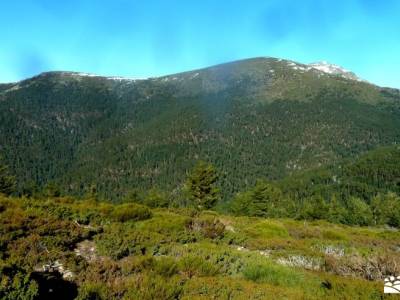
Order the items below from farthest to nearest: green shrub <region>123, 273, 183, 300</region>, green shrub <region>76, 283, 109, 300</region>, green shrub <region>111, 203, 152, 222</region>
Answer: green shrub <region>111, 203, 152, 222</region>, green shrub <region>123, 273, 183, 300</region>, green shrub <region>76, 283, 109, 300</region>

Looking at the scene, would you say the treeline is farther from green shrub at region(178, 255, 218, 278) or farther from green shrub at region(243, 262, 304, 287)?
green shrub at region(178, 255, 218, 278)

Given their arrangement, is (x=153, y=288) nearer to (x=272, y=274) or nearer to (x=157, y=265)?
(x=157, y=265)

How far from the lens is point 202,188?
5531 centimetres

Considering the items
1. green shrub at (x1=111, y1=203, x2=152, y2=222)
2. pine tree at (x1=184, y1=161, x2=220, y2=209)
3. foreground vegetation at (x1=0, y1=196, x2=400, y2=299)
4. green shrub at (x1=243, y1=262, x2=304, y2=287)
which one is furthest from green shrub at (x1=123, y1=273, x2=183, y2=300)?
pine tree at (x1=184, y1=161, x2=220, y2=209)

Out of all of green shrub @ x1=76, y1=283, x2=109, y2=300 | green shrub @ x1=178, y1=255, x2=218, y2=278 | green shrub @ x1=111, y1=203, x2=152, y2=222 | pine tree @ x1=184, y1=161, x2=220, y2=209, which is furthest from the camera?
pine tree @ x1=184, y1=161, x2=220, y2=209

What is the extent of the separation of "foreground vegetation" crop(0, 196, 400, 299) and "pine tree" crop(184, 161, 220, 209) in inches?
1618

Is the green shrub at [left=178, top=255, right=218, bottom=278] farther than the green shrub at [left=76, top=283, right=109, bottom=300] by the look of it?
Yes

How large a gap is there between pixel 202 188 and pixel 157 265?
47.6 metres

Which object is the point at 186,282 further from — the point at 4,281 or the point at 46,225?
the point at 46,225

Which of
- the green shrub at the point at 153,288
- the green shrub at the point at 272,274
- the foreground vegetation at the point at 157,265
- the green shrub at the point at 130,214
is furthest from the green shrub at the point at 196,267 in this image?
the green shrub at the point at 130,214

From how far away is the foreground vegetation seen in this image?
6168mm

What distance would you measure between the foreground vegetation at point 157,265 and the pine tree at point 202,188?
41103mm

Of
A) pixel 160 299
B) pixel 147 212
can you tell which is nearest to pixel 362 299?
pixel 160 299

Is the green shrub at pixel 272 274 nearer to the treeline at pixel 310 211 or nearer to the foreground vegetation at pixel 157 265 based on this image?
the foreground vegetation at pixel 157 265
